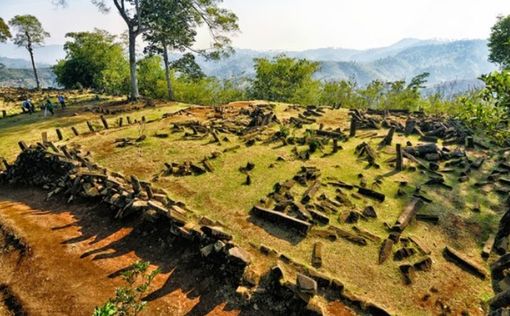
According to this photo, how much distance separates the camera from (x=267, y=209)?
12.3m

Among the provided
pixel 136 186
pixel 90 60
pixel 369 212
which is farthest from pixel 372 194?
pixel 90 60

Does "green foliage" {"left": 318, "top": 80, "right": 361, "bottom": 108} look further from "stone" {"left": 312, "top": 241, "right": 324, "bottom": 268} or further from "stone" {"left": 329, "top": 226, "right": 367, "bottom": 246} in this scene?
A: "stone" {"left": 312, "top": 241, "right": 324, "bottom": 268}

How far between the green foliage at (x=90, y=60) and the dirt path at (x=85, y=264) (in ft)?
→ 152

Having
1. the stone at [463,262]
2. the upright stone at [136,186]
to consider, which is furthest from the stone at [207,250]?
the stone at [463,262]

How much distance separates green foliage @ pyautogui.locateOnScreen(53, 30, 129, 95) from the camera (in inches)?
2173

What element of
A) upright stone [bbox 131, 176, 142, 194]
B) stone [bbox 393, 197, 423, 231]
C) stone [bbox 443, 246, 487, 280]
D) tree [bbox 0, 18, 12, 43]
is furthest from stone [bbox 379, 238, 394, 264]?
tree [bbox 0, 18, 12, 43]

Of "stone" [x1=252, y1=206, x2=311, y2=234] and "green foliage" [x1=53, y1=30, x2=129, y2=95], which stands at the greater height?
"green foliage" [x1=53, y1=30, x2=129, y2=95]

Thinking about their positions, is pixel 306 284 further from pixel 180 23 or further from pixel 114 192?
pixel 180 23

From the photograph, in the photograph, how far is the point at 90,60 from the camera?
5588 cm

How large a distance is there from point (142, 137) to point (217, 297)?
47.8ft

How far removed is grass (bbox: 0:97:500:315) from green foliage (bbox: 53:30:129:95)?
35485 millimetres

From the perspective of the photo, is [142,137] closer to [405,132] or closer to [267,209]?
[267,209]

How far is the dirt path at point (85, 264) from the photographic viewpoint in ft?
29.1

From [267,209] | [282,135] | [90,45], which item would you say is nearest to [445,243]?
[267,209]
